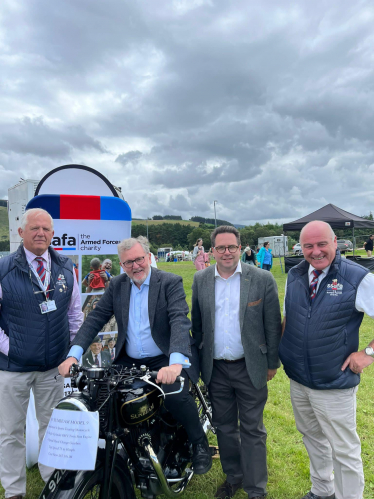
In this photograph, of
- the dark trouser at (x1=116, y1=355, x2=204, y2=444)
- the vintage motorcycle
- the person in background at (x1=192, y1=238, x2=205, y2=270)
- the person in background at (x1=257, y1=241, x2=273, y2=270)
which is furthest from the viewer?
the person in background at (x1=257, y1=241, x2=273, y2=270)

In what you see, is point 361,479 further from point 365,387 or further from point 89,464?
point 365,387

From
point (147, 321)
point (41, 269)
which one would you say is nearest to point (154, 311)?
point (147, 321)

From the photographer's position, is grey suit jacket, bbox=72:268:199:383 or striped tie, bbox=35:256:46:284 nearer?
grey suit jacket, bbox=72:268:199:383

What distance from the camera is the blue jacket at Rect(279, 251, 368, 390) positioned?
2348mm

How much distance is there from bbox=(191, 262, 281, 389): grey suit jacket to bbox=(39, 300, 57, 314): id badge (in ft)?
3.97

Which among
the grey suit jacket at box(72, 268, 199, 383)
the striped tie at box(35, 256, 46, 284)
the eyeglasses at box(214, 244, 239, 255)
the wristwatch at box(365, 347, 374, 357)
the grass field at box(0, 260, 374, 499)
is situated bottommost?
the grass field at box(0, 260, 374, 499)

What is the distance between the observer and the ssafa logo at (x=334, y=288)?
7.77ft

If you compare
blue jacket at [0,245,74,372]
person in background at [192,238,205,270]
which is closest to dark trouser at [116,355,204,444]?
blue jacket at [0,245,74,372]

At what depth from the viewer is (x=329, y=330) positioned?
7.75 ft

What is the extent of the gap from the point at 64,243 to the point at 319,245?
2553mm

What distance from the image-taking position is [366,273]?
2.37 meters

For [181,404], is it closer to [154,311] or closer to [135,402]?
[135,402]

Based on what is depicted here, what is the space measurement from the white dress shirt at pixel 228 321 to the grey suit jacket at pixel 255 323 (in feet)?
0.15

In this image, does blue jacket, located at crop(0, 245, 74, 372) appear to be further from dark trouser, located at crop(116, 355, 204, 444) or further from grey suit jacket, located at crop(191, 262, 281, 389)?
grey suit jacket, located at crop(191, 262, 281, 389)
